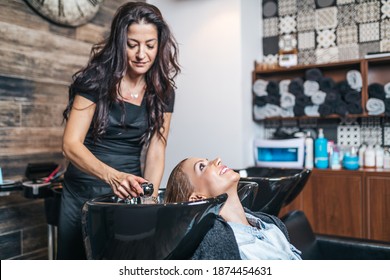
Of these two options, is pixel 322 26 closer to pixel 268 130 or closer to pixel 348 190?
pixel 268 130

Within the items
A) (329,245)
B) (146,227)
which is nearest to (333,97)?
(329,245)

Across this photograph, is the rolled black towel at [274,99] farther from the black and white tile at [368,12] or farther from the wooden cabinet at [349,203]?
the black and white tile at [368,12]

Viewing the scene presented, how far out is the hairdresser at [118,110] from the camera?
136cm

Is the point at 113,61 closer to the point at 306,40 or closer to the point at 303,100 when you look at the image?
the point at 303,100

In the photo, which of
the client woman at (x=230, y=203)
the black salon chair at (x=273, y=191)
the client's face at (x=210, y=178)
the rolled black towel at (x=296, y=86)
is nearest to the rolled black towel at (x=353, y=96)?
the rolled black towel at (x=296, y=86)

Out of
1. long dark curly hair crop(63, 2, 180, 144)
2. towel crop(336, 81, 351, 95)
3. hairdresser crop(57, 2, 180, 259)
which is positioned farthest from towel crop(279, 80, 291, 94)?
long dark curly hair crop(63, 2, 180, 144)

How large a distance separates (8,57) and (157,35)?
A: 126 cm

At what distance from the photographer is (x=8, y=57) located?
226cm

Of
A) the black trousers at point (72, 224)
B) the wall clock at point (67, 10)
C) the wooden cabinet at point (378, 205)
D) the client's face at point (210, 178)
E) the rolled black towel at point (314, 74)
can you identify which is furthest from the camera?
the rolled black towel at point (314, 74)

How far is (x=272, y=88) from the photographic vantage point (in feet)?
10.1

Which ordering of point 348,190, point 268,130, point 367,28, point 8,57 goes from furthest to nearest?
point 268,130 < point 367,28 < point 348,190 < point 8,57

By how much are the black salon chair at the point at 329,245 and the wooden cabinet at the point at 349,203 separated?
108 cm

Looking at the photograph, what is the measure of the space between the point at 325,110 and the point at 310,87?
22 cm
